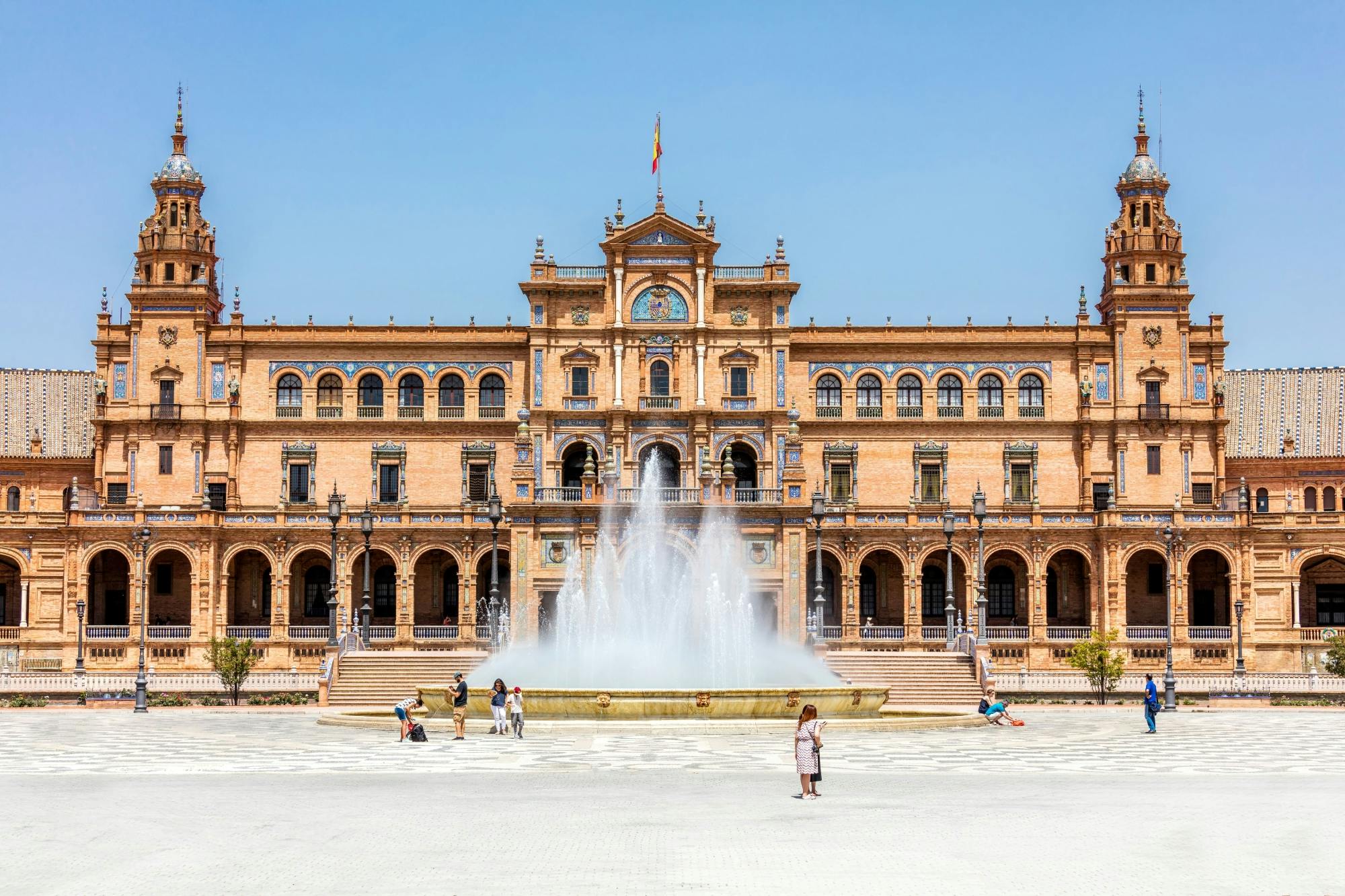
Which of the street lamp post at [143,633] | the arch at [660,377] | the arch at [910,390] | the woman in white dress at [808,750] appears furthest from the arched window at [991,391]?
the woman in white dress at [808,750]

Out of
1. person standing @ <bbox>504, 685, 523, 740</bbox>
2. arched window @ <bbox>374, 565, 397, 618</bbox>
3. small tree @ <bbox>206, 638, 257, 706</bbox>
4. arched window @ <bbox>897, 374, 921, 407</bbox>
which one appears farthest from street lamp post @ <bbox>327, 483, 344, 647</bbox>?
arched window @ <bbox>897, 374, 921, 407</bbox>

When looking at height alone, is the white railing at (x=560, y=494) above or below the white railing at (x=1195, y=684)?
above

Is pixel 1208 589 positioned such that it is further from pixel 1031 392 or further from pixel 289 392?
pixel 289 392

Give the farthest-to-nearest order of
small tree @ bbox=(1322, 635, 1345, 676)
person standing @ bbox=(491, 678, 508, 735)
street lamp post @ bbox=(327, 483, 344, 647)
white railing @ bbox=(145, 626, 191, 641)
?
white railing @ bbox=(145, 626, 191, 641), small tree @ bbox=(1322, 635, 1345, 676), street lamp post @ bbox=(327, 483, 344, 647), person standing @ bbox=(491, 678, 508, 735)

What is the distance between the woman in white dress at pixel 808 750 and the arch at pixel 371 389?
172 feet

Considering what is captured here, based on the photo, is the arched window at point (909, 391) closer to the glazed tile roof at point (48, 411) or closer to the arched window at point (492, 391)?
the arched window at point (492, 391)

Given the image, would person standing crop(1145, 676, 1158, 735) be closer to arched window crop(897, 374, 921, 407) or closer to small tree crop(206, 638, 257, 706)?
small tree crop(206, 638, 257, 706)

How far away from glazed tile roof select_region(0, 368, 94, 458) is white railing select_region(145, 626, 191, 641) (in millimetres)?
14002

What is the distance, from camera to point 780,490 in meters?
65.8

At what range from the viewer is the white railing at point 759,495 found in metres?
65.3

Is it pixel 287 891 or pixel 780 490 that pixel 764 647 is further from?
pixel 287 891

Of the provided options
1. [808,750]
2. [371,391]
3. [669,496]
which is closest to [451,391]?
[371,391]

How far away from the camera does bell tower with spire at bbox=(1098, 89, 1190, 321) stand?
74.9 metres

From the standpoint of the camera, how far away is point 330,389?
74.9 metres
